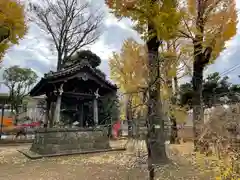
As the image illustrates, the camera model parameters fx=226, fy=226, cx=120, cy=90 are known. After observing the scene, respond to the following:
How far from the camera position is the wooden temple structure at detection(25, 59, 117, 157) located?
355 inches

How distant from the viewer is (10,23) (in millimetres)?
7184

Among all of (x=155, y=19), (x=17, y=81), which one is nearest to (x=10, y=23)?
(x=155, y=19)

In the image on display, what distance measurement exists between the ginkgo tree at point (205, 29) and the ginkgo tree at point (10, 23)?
5447 mm

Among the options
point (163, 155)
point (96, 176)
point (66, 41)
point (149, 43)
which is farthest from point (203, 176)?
point (66, 41)

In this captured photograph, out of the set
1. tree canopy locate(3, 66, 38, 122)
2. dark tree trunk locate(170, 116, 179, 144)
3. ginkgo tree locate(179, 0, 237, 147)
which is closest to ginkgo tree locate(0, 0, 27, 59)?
ginkgo tree locate(179, 0, 237, 147)

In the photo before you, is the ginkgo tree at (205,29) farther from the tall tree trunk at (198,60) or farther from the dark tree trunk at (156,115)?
the dark tree trunk at (156,115)

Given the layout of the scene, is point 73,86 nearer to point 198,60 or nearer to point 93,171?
point 198,60

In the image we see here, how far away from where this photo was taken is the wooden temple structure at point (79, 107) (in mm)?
9016

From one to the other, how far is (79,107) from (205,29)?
7.75 m

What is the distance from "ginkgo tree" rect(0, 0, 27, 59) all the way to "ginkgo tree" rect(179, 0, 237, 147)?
5447 millimetres

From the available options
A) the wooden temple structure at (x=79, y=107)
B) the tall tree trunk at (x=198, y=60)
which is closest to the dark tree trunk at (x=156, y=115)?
the tall tree trunk at (x=198, y=60)

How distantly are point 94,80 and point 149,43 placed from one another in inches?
185

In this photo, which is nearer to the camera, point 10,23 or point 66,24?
point 10,23

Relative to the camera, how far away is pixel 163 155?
6.60m
